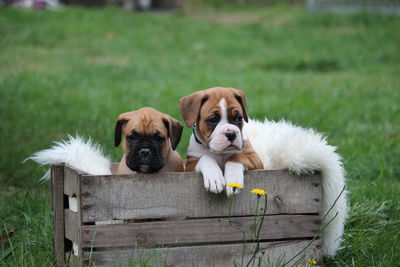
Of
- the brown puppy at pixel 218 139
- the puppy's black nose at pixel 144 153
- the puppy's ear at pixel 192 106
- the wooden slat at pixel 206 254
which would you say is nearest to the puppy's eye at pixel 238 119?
the brown puppy at pixel 218 139

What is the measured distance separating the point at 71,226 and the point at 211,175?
2.76 ft

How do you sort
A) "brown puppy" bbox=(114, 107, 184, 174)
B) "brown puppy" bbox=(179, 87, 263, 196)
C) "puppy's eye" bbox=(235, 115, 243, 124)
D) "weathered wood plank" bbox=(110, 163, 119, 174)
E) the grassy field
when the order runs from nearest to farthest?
"brown puppy" bbox=(179, 87, 263, 196)
"brown puppy" bbox=(114, 107, 184, 174)
"puppy's eye" bbox=(235, 115, 243, 124)
"weathered wood plank" bbox=(110, 163, 119, 174)
the grassy field

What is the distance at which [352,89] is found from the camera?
9.96 m

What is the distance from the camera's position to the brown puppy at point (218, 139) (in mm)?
3529

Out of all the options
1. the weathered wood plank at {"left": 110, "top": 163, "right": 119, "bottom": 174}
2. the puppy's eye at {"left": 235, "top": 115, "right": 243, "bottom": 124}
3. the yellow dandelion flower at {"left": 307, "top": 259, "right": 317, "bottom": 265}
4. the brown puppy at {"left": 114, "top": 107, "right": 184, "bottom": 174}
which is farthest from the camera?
the weathered wood plank at {"left": 110, "top": 163, "right": 119, "bottom": 174}

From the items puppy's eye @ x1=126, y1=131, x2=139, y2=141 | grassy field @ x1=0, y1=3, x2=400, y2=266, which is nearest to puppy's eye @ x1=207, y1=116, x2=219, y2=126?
puppy's eye @ x1=126, y1=131, x2=139, y2=141

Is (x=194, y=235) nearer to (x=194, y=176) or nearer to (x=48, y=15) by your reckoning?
(x=194, y=176)

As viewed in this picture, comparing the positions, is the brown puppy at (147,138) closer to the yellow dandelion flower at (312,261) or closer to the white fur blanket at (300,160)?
the white fur blanket at (300,160)

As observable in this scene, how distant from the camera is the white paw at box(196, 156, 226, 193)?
3.45 meters

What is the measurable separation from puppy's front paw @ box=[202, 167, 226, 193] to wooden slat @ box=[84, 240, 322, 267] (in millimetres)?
341

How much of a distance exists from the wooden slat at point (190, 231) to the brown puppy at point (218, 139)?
0.23m

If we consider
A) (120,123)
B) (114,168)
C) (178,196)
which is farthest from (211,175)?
(114,168)

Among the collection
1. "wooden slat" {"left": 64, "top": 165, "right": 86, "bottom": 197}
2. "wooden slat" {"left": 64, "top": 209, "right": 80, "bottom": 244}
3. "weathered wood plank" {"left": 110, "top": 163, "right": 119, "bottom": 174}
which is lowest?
"wooden slat" {"left": 64, "top": 209, "right": 80, "bottom": 244}

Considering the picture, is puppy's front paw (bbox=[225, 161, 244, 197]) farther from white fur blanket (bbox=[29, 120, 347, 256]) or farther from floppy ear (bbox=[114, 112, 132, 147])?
floppy ear (bbox=[114, 112, 132, 147])
